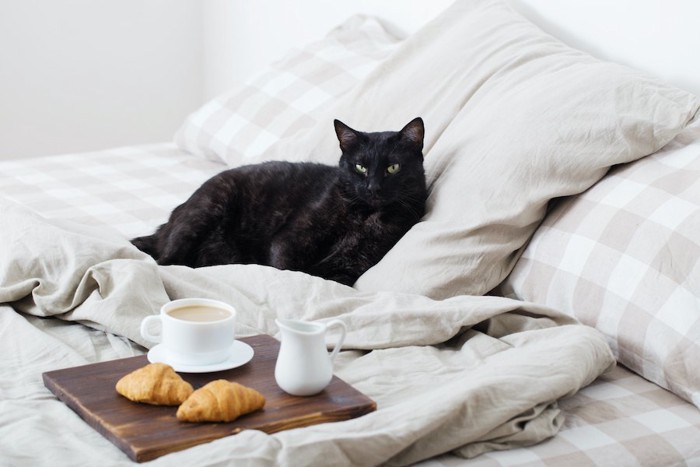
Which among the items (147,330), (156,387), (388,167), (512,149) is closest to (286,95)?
(388,167)

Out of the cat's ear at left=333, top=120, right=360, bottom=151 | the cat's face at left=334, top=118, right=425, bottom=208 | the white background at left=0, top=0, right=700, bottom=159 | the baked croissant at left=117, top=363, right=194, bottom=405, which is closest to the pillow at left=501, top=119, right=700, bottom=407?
the cat's face at left=334, top=118, right=425, bottom=208

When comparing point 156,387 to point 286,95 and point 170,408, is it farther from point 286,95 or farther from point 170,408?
point 286,95

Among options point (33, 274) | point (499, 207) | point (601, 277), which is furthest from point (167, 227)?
point (601, 277)

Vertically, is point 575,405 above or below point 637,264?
below

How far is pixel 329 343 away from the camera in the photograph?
137cm

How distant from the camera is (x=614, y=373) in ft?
4.65

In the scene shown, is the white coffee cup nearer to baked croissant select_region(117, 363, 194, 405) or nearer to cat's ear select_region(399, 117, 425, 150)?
baked croissant select_region(117, 363, 194, 405)

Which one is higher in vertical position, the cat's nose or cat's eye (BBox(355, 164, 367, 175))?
cat's eye (BBox(355, 164, 367, 175))

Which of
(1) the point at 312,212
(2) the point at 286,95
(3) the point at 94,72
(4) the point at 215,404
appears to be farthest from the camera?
(3) the point at 94,72

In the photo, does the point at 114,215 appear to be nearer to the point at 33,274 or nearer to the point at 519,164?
the point at 33,274

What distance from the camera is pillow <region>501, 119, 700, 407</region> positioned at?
4.44 ft

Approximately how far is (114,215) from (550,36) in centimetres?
105

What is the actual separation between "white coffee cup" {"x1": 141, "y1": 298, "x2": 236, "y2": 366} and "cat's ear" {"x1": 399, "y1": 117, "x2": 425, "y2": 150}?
656 millimetres

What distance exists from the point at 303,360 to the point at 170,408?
17cm
